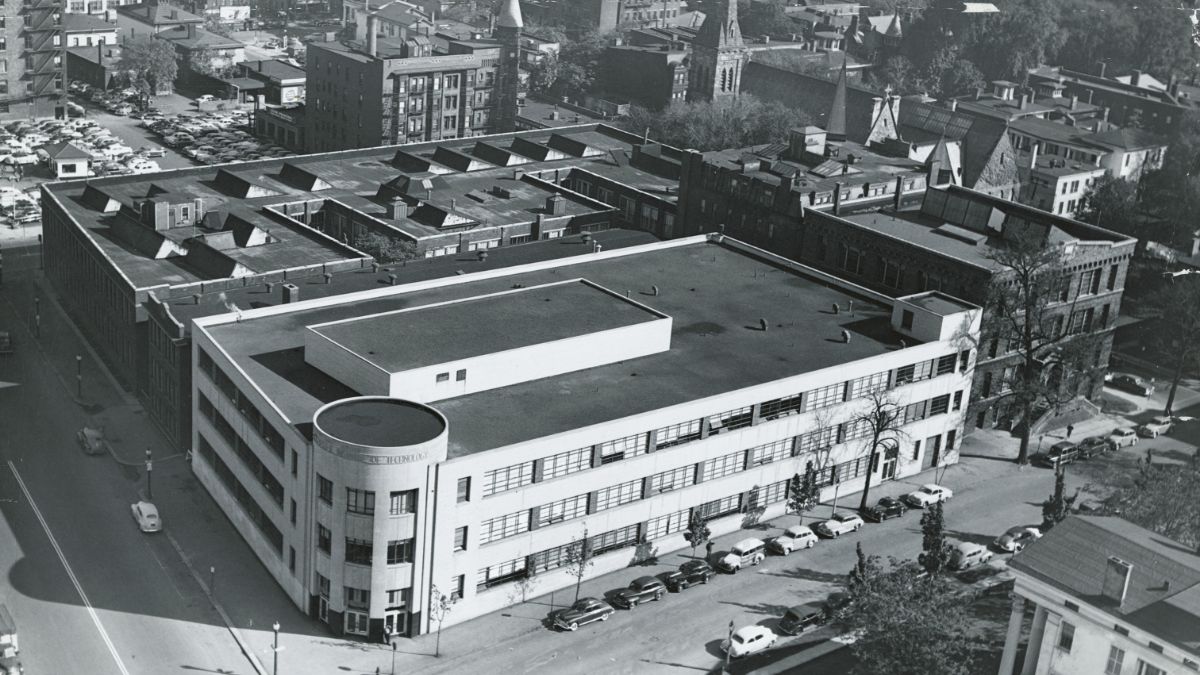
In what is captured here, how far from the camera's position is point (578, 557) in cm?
8781

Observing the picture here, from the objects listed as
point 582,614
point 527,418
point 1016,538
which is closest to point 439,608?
point 582,614

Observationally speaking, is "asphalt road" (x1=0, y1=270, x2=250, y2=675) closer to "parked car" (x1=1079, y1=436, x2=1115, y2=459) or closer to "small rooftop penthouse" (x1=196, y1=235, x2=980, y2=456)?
"small rooftop penthouse" (x1=196, y1=235, x2=980, y2=456)

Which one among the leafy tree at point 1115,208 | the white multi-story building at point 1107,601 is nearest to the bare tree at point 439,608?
the white multi-story building at point 1107,601

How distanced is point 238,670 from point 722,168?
74.7m

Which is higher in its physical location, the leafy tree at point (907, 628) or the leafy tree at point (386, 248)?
the leafy tree at point (386, 248)

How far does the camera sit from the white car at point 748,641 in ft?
266

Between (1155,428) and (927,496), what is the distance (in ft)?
94.2

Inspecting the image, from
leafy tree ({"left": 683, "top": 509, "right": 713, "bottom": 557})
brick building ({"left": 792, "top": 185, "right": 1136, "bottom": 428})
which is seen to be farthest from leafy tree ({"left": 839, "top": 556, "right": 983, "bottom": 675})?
brick building ({"left": 792, "top": 185, "right": 1136, "bottom": 428})

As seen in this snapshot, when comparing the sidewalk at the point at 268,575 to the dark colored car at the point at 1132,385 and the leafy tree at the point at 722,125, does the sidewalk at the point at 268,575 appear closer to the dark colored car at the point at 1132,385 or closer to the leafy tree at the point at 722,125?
the dark colored car at the point at 1132,385

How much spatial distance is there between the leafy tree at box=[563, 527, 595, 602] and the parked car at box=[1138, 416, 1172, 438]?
183 feet

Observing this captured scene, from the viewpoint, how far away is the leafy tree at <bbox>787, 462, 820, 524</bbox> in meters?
95.1

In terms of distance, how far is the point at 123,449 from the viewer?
102375mm

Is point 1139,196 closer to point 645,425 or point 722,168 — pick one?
point 722,168

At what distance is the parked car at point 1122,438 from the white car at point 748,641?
1835 inches
